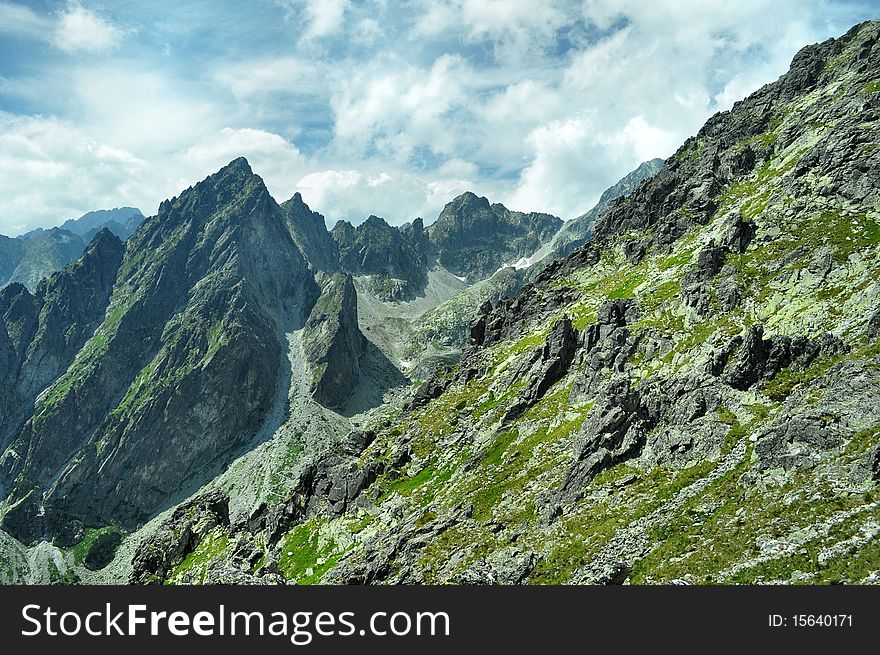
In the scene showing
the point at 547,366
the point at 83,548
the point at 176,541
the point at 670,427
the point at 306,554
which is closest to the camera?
the point at 670,427

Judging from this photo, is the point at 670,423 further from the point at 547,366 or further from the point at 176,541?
the point at 176,541

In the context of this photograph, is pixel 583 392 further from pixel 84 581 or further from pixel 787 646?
pixel 84 581

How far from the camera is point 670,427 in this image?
4741cm

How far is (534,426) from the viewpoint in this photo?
65.6 metres

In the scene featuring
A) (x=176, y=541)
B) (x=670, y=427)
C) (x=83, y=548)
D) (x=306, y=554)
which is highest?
(x=670, y=427)

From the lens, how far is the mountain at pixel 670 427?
108ft

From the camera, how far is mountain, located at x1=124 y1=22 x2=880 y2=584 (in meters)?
32.9

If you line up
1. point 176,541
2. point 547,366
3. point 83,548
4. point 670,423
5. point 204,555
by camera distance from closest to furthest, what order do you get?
point 670,423, point 547,366, point 204,555, point 176,541, point 83,548

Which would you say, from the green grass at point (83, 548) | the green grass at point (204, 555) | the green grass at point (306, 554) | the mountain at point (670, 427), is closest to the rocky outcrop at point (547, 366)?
the mountain at point (670, 427)

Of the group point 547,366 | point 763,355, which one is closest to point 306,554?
point 547,366

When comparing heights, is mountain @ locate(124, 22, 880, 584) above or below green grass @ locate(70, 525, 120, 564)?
above

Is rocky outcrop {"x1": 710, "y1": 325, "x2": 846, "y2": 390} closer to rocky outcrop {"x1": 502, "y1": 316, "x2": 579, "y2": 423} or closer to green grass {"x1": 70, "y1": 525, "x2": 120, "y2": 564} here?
rocky outcrop {"x1": 502, "y1": 316, "x2": 579, "y2": 423}

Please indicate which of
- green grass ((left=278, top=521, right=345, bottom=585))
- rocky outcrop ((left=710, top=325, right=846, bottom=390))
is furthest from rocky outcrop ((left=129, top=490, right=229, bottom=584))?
rocky outcrop ((left=710, top=325, right=846, bottom=390))

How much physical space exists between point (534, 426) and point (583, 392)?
7.91 metres
